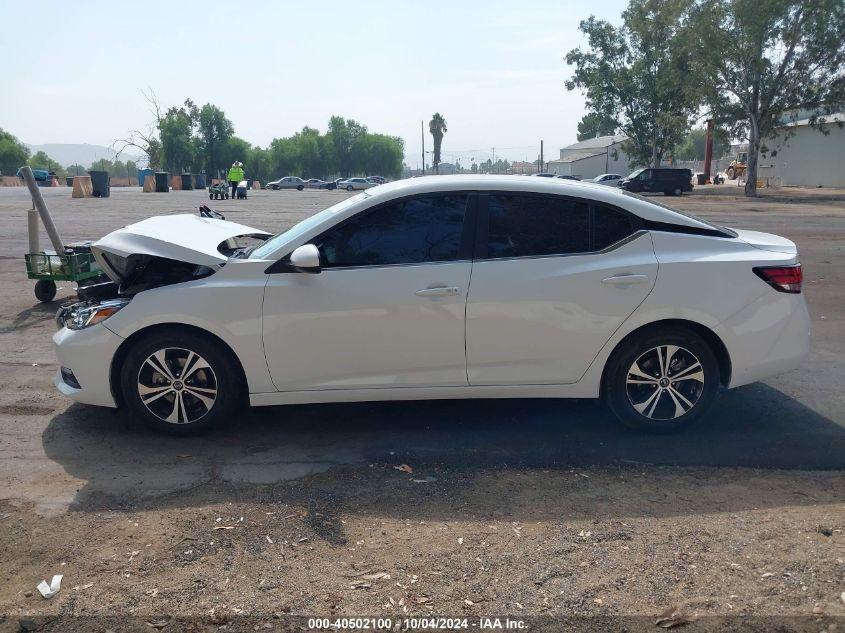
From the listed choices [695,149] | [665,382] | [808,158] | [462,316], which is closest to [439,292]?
[462,316]

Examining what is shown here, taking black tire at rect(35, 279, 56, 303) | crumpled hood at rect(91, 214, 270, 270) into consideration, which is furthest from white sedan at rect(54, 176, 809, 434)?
black tire at rect(35, 279, 56, 303)

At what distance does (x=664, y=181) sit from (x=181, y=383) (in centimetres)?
4979

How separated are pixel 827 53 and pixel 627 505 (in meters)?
45.6

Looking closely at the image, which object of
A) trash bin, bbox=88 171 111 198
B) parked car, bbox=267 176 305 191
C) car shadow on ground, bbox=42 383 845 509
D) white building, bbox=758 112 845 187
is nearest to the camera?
car shadow on ground, bbox=42 383 845 509

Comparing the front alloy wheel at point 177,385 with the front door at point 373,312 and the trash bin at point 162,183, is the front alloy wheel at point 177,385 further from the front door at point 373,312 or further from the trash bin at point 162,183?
the trash bin at point 162,183

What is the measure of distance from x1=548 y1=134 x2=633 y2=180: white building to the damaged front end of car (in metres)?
79.3

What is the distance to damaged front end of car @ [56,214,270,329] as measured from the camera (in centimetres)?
507

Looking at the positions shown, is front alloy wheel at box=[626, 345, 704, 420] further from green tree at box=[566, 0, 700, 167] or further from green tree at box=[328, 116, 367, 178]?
green tree at box=[328, 116, 367, 178]

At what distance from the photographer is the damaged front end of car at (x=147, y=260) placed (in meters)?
5.07

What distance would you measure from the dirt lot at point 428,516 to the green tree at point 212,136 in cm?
9968

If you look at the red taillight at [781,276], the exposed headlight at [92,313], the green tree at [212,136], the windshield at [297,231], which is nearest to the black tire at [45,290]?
the exposed headlight at [92,313]

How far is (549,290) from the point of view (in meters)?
4.82

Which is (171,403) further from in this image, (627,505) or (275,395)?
(627,505)

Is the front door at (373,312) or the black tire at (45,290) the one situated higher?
the front door at (373,312)
